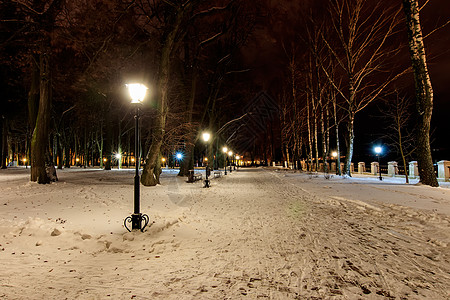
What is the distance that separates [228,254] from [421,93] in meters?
14.4

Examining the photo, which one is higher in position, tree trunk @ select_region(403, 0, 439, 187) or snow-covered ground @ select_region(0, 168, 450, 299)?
tree trunk @ select_region(403, 0, 439, 187)

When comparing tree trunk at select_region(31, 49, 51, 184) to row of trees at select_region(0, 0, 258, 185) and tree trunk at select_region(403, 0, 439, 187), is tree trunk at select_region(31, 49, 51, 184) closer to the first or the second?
row of trees at select_region(0, 0, 258, 185)

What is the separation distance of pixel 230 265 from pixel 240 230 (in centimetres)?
238

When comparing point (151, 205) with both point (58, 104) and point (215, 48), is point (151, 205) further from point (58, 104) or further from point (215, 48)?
point (58, 104)

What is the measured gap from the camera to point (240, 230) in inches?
276

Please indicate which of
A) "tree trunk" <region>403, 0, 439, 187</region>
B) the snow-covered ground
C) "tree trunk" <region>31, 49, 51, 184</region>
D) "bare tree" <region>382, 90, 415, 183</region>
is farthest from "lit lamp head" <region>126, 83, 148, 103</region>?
"bare tree" <region>382, 90, 415, 183</region>

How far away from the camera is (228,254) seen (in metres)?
5.22

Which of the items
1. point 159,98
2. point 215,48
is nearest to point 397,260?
point 159,98

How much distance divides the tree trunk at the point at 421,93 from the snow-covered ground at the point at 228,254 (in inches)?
239

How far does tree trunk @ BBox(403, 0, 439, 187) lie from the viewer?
549 inches

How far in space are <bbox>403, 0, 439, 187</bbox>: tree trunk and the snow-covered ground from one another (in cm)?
606

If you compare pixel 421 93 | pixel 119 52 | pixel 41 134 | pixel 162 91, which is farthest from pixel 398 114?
pixel 41 134

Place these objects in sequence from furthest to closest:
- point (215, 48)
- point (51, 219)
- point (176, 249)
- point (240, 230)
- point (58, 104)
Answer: point (58, 104), point (215, 48), point (51, 219), point (240, 230), point (176, 249)

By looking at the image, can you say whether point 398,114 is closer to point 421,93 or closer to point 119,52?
point 421,93
